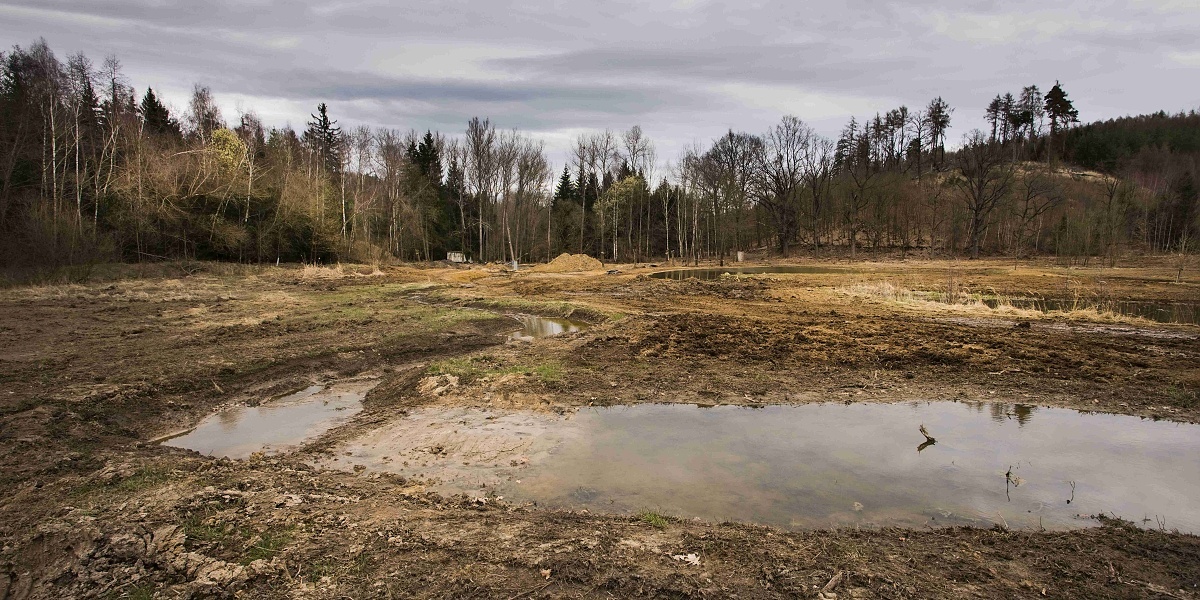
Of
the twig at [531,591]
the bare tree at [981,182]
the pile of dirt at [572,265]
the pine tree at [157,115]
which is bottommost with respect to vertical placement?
the twig at [531,591]

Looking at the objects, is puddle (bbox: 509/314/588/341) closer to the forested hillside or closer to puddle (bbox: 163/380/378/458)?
puddle (bbox: 163/380/378/458)

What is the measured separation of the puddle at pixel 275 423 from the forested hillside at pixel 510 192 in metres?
26.1

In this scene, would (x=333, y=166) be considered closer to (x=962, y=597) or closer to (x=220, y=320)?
(x=220, y=320)

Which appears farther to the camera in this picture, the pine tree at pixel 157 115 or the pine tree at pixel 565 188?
the pine tree at pixel 565 188

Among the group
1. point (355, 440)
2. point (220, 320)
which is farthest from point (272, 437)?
point (220, 320)

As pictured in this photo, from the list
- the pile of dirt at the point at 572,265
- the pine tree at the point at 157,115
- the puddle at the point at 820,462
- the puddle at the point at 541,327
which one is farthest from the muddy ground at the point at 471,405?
the pine tree at the point at 157,115

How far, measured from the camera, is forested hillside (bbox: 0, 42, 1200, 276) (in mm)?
30953

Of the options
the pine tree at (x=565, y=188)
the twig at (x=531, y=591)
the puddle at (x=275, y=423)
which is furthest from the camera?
the pine tree at (x=565, y=188)

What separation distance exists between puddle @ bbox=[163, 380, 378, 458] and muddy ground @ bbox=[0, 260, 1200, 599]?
37 centimetres

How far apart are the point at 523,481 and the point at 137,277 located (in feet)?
98.8

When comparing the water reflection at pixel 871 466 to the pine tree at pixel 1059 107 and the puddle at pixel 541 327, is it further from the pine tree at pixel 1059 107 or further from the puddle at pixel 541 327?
the pine tree at pixel 1059 107

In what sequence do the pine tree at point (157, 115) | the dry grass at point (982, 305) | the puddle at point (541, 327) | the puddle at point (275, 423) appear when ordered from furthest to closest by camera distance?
the pine tree at point (157, 115) < the dry grass at point (982, 305) < the puddle at point (541, 327) < the puddle at point (275, 423)

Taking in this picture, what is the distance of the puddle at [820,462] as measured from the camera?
17.4 ft

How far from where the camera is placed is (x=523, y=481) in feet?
19.5
